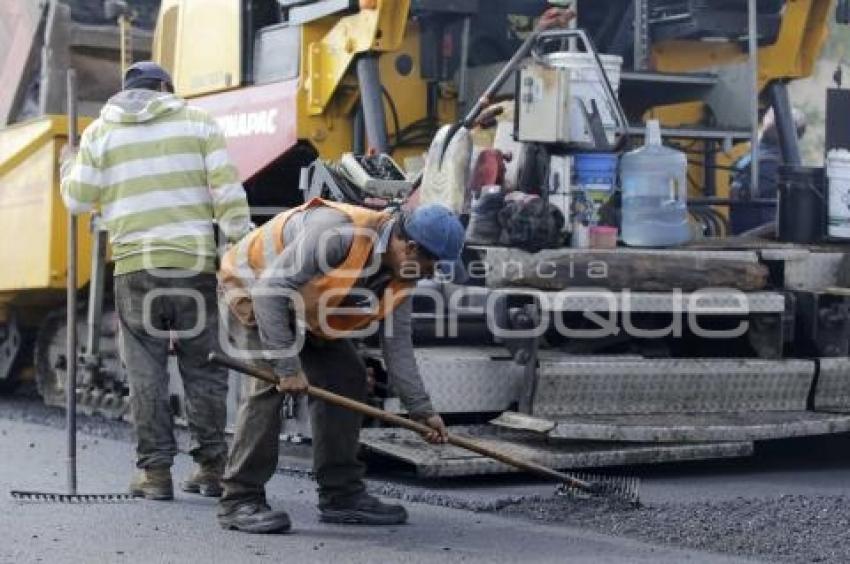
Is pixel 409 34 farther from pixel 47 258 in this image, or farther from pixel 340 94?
pixel 47 258

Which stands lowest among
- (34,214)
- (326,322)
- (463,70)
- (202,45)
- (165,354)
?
→ (165,354)

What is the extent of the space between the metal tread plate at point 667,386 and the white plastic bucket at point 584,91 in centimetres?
108

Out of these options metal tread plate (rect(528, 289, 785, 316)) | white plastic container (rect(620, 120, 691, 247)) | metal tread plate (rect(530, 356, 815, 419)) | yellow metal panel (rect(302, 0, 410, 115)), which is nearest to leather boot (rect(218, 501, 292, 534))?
metal tread plate (rect(530, 356, 815, 419))

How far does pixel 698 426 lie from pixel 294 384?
2.22m

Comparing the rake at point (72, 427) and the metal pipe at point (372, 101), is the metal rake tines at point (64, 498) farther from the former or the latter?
the metal pipe at point (372, 101)

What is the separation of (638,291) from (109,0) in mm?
4241

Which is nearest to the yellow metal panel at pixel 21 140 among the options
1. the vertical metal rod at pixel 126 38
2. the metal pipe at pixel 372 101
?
the vertical metal rod at pixel 126 38

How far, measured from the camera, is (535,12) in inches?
357

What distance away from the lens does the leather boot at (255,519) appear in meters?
6.29

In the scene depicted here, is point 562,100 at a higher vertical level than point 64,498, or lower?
higher

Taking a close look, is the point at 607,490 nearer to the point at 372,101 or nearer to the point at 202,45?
the point at 372,101

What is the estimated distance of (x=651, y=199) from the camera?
830cm

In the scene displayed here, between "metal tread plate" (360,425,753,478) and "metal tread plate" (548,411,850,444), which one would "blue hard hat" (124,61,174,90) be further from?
"metal tread plate" (548,411,850,444)

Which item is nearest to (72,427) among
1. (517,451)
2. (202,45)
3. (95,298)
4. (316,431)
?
(316,431)
